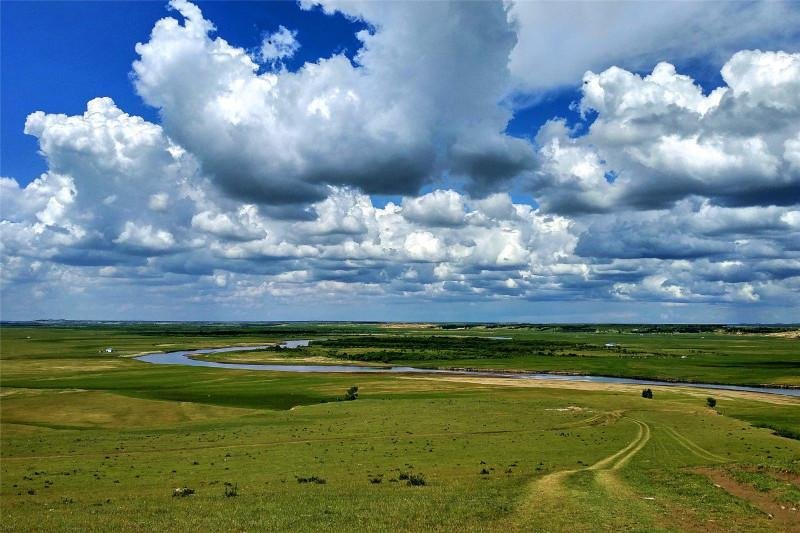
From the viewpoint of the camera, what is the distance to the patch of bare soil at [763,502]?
94.0 feet

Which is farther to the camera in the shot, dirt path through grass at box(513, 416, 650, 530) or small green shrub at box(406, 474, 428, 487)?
small green shrub at box(406, 474, 428, 487)

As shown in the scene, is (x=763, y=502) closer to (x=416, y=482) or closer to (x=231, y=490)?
(x=416, y=482)

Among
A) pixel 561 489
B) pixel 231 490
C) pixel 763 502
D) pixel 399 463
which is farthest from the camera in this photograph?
pixel 399 463

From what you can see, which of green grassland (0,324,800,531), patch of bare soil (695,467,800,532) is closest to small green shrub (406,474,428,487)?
green grassland (0,324,800,531)

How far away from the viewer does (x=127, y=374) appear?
14750cm

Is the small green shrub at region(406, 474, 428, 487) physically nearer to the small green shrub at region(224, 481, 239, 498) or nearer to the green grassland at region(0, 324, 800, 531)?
the green grassland at region(0, 324, 800, 531)

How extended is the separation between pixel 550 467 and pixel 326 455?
61.3ft

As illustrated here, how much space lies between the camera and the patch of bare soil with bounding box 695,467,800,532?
2865cm

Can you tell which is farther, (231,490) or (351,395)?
(351,395)

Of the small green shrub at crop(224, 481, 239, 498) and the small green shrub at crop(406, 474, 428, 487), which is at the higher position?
the small green shrub at crop(406, 474, 428, 487)

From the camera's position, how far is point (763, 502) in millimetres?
32219

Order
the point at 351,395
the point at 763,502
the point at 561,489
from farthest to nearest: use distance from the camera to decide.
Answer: the point at 351,395
the point at 561,489
the point at 763,502

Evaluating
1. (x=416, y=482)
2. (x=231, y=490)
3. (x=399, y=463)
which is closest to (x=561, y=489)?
(x=416, y=482)

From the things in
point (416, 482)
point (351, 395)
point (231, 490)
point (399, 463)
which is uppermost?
point (416, 482)
